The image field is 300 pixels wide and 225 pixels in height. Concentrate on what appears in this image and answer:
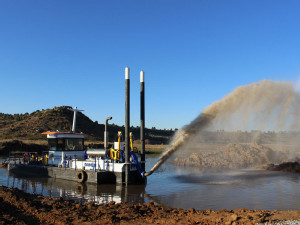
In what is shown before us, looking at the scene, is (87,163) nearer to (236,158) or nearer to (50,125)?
(236,158)

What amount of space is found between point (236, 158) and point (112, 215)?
27541 millimetres

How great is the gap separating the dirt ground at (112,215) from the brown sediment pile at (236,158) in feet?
78.2

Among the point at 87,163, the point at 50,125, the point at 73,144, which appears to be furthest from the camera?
the point at 50,125

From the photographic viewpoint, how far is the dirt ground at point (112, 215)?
30.7ft

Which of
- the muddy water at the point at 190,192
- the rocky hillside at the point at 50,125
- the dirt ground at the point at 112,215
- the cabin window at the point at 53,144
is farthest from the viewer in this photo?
the rocky hillside at the point at 50,125

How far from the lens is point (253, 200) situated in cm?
1498

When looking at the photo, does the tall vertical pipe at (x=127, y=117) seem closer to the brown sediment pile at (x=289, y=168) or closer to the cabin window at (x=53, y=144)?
the cabin window at (x=53, y=144)

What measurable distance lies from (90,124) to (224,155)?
7697 centimetres

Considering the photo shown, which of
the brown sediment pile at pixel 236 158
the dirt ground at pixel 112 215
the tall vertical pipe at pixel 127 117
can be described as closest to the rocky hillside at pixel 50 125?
the brown sediment pile at pixel 236 158

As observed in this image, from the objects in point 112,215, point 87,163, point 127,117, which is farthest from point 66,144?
point 112,215

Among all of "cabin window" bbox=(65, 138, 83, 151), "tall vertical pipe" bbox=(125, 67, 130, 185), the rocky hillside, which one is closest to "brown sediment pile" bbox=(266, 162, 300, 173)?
"tall vertical pipe" bbox=(125, 67, 130, 185)

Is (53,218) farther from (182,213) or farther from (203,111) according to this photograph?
(203,111)

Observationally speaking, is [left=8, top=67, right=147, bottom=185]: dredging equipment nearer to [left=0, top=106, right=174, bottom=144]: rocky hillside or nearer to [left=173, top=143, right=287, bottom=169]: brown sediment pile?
[left=173, top=143, right=287, bottom=169]: brown sediment pile

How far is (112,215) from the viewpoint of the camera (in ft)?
33.2
